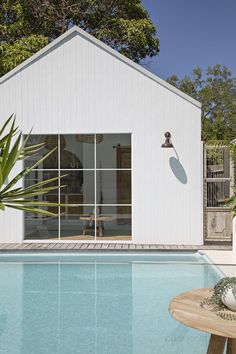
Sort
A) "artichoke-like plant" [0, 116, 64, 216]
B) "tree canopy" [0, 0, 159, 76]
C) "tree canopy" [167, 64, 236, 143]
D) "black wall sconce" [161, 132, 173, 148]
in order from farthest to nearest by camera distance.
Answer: "tree canopy" [167, 64, 236, 143], "tree canopy" [0, 0, 159, 76], "black wall sconce" [161, 132, 173, 148], "artichoke-like plant" [0, 116, 64, 216]

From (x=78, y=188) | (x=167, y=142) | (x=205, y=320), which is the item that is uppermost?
(x=167, y=142)

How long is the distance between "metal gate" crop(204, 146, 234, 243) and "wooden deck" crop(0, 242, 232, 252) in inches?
26.5

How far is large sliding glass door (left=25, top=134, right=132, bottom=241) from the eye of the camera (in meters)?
11.9

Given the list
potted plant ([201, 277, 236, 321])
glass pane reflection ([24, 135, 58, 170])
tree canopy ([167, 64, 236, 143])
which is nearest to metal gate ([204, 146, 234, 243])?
glass pane reflection ([24, 135, 58, 170])

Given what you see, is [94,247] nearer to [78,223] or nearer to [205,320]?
[78,223]

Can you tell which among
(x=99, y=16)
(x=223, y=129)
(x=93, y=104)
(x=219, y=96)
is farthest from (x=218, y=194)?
(x=219, y=96)

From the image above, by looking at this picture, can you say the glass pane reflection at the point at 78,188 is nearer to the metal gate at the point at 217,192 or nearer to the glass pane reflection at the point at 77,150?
the glass pane reflection at the point at 77,150

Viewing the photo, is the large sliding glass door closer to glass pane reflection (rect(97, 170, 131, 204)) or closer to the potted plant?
glass pane reflection (rect(97, 170, 131, 204))

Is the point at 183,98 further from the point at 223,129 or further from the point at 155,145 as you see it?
the point at 223,129

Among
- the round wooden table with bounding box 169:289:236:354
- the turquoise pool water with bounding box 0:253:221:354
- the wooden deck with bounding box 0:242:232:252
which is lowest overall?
the turquoise pool water with bounding box 0:253:221:354

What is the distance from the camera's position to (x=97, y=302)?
7.26 m

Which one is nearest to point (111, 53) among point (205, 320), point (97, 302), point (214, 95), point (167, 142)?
point (167, 142)

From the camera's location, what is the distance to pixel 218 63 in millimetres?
32719

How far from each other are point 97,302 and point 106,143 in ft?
18.1
